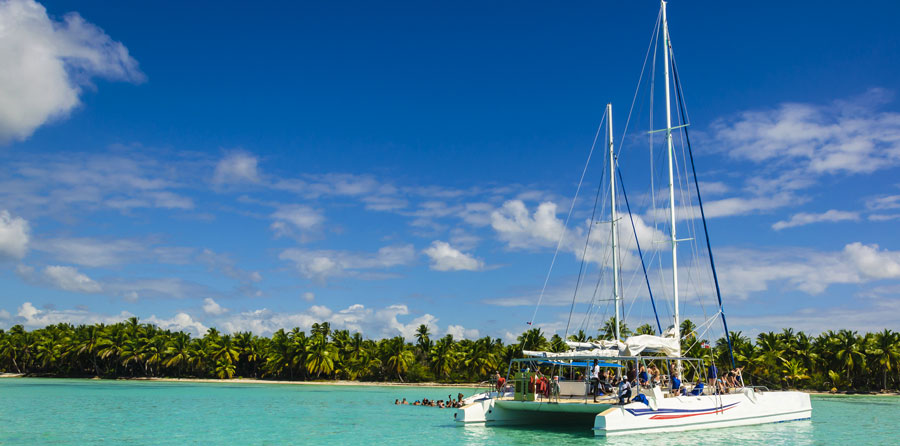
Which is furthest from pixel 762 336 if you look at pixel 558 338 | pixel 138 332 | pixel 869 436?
pixel 138 332

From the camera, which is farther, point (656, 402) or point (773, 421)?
point (773, 421)

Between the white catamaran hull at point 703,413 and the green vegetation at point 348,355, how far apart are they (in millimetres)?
35774

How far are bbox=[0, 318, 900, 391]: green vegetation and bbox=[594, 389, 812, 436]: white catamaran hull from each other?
35.8m

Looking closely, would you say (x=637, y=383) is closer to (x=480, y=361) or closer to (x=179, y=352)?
(x=480, y=361)

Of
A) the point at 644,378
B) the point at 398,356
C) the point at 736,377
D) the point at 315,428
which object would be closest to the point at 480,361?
the point at 398,356

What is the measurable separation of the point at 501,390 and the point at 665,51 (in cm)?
1707

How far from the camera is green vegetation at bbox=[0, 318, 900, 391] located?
65.9 meters

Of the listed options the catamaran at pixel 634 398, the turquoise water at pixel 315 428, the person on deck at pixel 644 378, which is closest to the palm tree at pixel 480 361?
the turquoise water at pixel 315 428

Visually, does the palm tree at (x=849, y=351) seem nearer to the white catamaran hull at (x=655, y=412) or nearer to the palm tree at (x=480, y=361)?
the palm tree at (x=480, y=361)

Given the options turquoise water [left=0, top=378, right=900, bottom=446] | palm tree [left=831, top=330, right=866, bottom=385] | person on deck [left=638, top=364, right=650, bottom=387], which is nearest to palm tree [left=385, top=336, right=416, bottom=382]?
turquoise water [left=0, top=378, right=900, bottom=446]

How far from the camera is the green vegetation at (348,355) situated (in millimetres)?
65875

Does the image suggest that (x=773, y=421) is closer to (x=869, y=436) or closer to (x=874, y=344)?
(x=869, y=436)

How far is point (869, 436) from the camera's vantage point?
26609mm

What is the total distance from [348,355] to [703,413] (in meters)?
60.4
